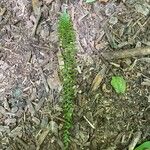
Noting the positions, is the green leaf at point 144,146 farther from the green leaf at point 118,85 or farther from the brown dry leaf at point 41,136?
the brown dry leaf at point 41,136

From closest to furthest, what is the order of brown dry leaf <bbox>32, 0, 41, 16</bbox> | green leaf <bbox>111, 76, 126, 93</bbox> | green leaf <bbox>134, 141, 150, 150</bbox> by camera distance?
green leaf <bbox>134, 141, 150, 150</bbox> < green leaf <bbox>111, 76, 126, 93</bbox> < brown dry leaf <bbox>32, 0, 41, 16</bbox>

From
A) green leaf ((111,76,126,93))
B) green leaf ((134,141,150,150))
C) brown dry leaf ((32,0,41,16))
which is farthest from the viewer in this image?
brown dry leaf ((32,0,41,16))

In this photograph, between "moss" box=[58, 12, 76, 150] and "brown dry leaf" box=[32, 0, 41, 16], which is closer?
"moss" box=[58, 12, 76, 150]

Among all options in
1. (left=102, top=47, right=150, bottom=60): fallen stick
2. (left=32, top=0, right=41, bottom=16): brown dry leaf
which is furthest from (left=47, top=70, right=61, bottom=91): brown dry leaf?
(left=32, top=0, right=41, bottom=16): brown dry leaf

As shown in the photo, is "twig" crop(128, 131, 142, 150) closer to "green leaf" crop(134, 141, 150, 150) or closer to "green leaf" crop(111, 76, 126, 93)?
"green leaf" crop(134, 141, 150, 150)

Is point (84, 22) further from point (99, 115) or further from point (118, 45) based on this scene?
point (99, 115)

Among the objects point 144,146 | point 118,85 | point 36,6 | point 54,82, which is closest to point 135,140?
point 144,146

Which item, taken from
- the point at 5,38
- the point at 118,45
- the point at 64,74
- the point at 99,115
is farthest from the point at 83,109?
the point at 5,38

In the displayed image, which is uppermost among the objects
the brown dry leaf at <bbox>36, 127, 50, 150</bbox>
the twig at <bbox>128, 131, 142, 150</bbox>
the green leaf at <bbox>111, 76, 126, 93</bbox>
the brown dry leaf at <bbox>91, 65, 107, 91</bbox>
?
the brown dry leaf at <bbox>91, 65, 107, 91</bbox>
